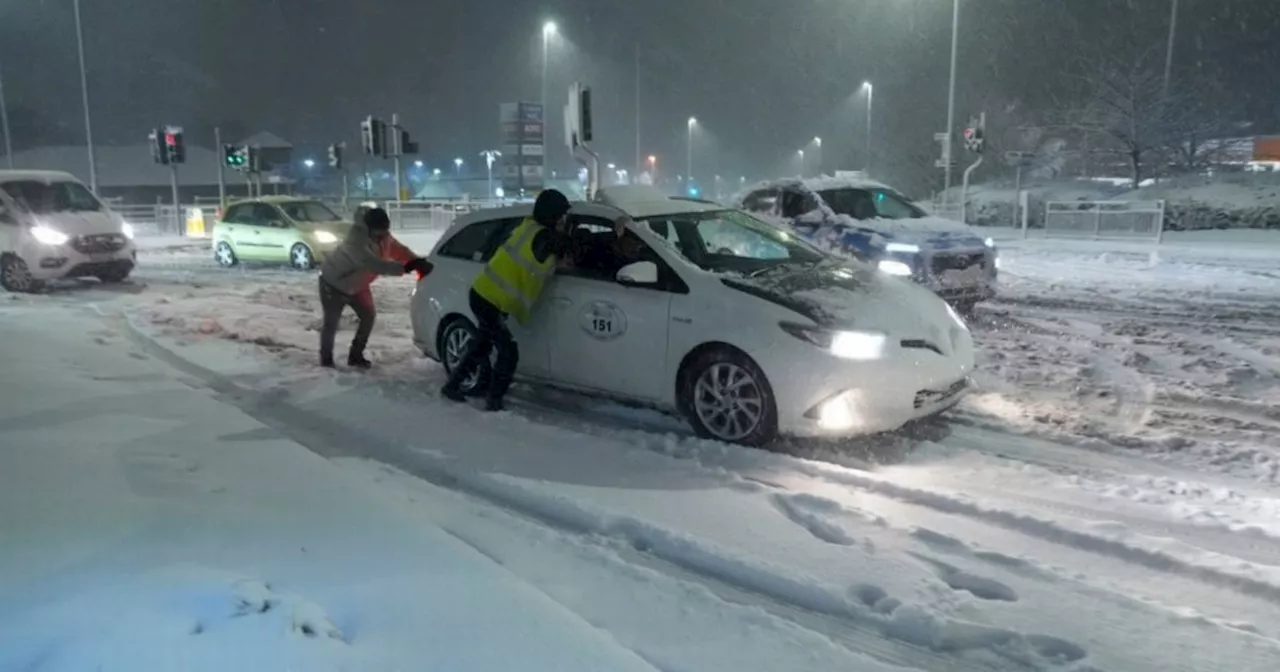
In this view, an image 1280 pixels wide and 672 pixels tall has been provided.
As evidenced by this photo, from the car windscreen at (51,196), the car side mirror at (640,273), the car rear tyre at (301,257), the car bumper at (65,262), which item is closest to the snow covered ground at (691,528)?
the car side mirror at (640,273)

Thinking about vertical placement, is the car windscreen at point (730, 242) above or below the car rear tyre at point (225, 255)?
above

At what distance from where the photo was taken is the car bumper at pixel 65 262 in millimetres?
15312

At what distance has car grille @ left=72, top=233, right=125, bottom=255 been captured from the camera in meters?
15.6

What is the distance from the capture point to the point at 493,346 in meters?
7.46

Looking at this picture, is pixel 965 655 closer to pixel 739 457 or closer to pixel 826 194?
pixel 739 457

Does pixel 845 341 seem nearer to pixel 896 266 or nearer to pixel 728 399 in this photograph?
pixel 728 399

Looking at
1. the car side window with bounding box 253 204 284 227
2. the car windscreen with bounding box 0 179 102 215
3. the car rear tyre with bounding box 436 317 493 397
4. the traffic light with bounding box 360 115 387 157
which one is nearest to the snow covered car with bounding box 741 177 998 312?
the car rear tyre with bounding box 436 317 493 397

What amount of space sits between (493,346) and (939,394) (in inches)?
131

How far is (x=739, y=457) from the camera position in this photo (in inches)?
238

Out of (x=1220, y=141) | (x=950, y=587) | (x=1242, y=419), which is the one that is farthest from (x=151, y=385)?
(x=1220, y=141)

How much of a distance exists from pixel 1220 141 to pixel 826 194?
30.4 m

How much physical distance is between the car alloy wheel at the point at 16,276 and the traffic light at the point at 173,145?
1732 centimetres

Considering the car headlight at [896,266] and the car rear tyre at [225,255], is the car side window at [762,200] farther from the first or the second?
the car rear tyre at [225,255]

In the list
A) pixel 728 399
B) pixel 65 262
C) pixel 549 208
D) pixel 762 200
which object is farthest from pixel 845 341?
pixel 65 262
